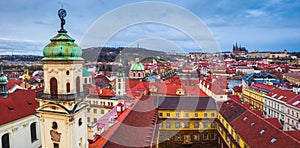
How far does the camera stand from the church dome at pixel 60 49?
40.1ft

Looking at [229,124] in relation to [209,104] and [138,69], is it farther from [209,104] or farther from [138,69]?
[138,69]

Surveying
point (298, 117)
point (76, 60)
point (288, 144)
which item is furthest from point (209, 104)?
point (76, 60)

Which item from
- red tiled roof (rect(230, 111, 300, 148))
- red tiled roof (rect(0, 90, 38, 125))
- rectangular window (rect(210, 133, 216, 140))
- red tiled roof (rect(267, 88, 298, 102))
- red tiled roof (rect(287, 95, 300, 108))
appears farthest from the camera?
red tiled roof (rect(267, 88, 298, 102))

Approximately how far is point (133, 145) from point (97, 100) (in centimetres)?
2403

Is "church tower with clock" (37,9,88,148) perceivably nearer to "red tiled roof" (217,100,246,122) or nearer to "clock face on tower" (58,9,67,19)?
"clock face on tower" (58,9,67,19)

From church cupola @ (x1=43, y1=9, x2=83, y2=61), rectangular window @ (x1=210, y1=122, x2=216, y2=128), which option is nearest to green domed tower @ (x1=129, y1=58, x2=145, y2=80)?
rectangular window @ (x1=210, y1=122, x2=216, y2=128)

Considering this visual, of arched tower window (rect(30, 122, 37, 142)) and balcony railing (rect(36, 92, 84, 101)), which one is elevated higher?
balcony railing (rect(36, 92, 84, 101))

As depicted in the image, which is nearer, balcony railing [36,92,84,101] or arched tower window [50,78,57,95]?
balcony railing [36,92,84,101]

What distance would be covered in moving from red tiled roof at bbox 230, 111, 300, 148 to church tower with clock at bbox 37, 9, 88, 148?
1374cm

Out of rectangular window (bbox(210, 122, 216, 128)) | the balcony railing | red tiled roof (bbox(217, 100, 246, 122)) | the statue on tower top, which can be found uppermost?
the statue on tower top

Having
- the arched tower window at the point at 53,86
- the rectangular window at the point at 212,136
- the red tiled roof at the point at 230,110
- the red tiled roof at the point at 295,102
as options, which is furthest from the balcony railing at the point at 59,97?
the red tiled roof at the point at 295,102

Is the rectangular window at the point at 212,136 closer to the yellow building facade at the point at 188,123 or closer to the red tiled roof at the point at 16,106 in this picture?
the yellow building facade at the point at 188,123

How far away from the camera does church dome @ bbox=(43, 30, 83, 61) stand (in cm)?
1222

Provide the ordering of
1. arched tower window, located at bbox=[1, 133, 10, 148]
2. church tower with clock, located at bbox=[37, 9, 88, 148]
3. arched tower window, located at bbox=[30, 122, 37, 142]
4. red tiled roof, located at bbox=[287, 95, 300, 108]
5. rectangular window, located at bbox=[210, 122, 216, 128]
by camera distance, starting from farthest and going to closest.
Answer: red tiled roof, located at bbox=[287, 95, 300, 108]
rectangular window, located at bbox=[210, 122, 216, 128]
arched tower window, located at bbox=[30, 122, 37, 142]
arched tower window, located at bbox=[1, 133, 10, 148]
church tower with clock, located at bbox=[37, 9, 88, 148]
